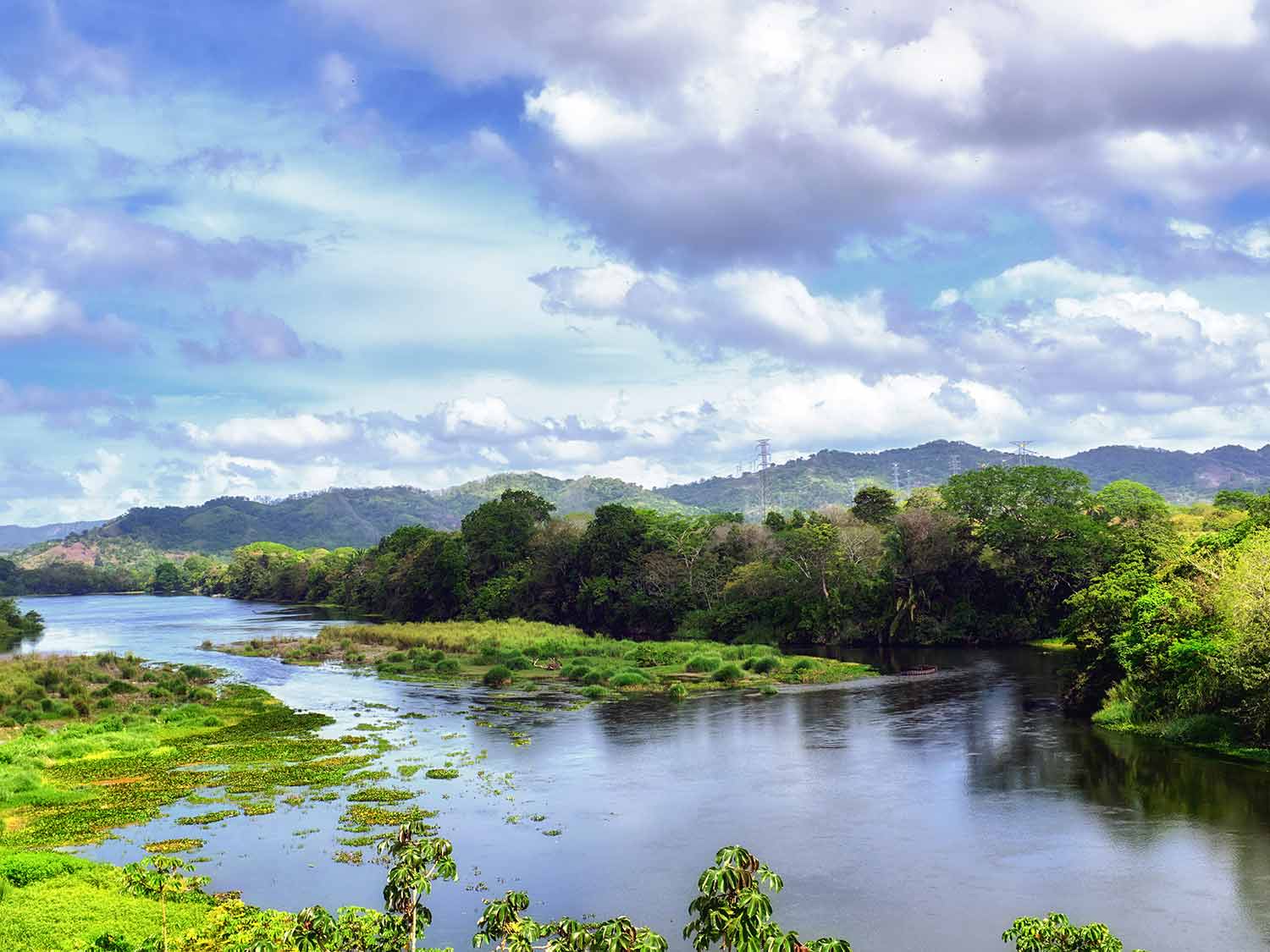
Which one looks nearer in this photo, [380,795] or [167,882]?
[167,882]

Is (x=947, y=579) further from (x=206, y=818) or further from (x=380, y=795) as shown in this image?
(x=206, y=818)

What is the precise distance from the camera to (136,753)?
44.0 metres

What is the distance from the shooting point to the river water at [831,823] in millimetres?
24375

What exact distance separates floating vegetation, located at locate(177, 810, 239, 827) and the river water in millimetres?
418

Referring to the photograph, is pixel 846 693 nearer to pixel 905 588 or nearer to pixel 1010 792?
pixel 1010 792

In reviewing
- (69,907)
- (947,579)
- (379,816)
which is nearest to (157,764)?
(379,816)

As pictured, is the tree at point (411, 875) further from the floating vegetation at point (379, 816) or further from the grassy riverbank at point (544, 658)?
the grassy riverbank at point (544, 658)

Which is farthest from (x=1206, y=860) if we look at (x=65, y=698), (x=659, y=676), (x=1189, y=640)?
(x=65, y=698)

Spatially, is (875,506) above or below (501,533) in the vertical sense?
above

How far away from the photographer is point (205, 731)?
164 ft

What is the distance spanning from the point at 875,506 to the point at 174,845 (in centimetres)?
7877

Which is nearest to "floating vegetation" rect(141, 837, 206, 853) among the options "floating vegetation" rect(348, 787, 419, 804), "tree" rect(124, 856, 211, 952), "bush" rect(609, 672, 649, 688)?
"tree" rect(124, 856, 211, 952)

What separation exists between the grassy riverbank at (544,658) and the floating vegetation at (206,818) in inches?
1160

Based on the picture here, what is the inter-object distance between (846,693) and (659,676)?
12716 millimetres
